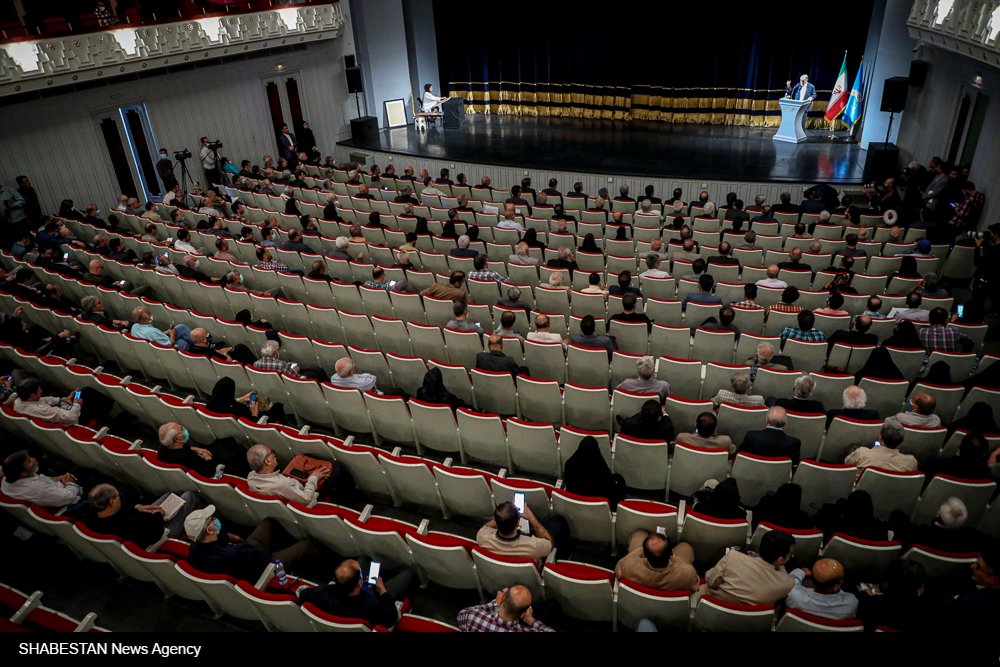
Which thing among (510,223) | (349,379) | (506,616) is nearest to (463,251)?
(510,223)

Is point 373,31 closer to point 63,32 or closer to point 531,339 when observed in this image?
point 63,32

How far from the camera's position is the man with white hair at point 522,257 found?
26.0 feet

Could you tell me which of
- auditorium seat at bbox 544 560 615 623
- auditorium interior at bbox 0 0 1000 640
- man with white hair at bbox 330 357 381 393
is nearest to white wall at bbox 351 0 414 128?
auditorium interior at bbox 0 0 1000 640

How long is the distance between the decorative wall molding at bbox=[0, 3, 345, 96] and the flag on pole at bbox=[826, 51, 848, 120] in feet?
43.2

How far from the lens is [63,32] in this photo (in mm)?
10562

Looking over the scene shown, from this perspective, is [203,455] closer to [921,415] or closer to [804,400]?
[804,400]

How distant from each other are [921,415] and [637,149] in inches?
456

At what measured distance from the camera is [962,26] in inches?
356

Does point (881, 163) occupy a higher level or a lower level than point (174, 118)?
lower

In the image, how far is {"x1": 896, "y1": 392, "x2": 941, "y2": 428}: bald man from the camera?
173 inches

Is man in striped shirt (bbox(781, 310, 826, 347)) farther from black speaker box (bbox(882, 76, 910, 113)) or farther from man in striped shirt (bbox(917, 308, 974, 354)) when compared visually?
black speaker box (bbox(882, 76, 910, 113))

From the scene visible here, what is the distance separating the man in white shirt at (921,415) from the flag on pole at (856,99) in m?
12.7

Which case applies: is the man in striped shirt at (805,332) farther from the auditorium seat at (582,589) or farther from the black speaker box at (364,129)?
the black speaker box at (364,129)

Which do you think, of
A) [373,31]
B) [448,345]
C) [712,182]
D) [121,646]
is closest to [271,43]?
[373,31]
